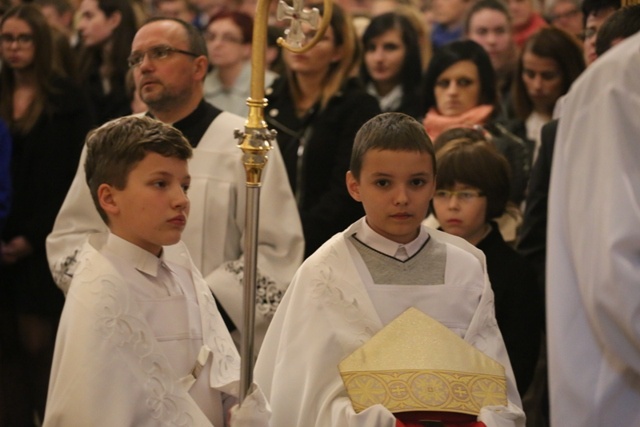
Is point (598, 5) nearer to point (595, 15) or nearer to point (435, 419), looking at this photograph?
point (595, 15)

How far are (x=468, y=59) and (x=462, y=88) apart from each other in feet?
0.51

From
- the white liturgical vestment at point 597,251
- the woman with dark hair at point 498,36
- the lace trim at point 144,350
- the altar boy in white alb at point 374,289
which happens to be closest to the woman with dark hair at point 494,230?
the altar boy in white alb at point 374,289

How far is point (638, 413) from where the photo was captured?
295 cm

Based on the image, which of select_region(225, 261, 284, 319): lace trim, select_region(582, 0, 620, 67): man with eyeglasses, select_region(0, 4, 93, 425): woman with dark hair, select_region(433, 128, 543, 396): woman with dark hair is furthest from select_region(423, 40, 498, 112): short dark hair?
select_region(0, 4, 93, 425): woman with dark hair

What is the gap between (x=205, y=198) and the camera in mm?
5355

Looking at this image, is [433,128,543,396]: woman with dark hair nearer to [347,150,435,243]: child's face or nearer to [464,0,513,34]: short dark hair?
[347,150,435,243]: child's face

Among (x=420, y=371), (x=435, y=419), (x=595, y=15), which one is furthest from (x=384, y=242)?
(x=595, y=15)

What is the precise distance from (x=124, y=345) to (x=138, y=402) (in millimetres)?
170

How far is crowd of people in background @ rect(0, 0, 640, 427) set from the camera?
5387 millimetres

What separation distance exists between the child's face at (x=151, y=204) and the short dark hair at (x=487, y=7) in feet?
13.9


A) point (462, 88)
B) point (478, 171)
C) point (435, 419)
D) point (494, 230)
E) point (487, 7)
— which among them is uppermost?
point (487, 7)

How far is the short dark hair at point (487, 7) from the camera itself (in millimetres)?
7848

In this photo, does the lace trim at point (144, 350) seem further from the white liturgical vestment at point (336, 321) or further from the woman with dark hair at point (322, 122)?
the woman with dark hair at point (322, 122)

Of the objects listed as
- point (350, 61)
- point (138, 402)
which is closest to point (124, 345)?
point (138, 402)
